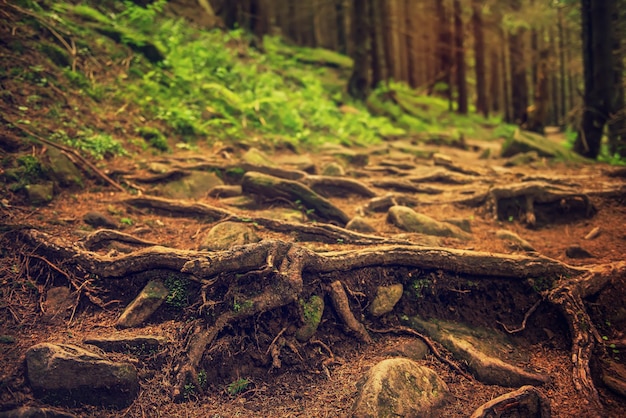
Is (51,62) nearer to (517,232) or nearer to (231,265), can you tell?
(231,265)

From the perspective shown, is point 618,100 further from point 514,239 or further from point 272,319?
point 272,319

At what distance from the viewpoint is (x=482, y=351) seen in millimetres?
4418

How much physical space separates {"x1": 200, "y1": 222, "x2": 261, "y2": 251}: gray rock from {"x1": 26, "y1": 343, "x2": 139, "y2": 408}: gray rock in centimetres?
173

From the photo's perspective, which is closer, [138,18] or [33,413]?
[33,413]

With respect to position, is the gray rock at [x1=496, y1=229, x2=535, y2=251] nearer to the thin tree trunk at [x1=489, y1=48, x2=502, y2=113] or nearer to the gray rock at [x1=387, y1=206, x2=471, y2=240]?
the gray rock at [x1=387, y1=206, x2=471, y2=240]

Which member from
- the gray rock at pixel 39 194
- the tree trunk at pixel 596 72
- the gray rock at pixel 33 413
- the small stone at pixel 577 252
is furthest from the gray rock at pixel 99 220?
the tree trunk at pixel 596 72

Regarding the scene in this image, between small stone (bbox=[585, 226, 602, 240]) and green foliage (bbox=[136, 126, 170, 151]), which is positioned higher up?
green foliage (bbox=[136, 126, 170, 151])

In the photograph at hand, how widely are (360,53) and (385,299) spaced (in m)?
13.1

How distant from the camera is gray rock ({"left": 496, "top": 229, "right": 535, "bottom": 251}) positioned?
5981 mm

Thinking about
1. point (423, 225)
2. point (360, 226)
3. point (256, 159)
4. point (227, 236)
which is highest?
point (256, 159)

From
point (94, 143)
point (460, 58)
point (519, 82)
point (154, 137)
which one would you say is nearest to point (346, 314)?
point (94, 143)

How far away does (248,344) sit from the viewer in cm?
427

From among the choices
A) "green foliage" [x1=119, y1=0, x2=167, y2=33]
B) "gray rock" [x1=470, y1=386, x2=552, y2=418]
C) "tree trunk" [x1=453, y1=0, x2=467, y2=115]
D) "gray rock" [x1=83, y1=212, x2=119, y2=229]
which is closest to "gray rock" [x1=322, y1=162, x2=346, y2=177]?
"gray rock" [x1=83, y1=212, x2=119, y2=229]

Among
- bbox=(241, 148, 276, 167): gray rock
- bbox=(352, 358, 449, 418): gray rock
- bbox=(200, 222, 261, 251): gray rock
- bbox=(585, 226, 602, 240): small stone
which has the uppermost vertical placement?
bbox=(241, 148, 276, 167): gray rock
